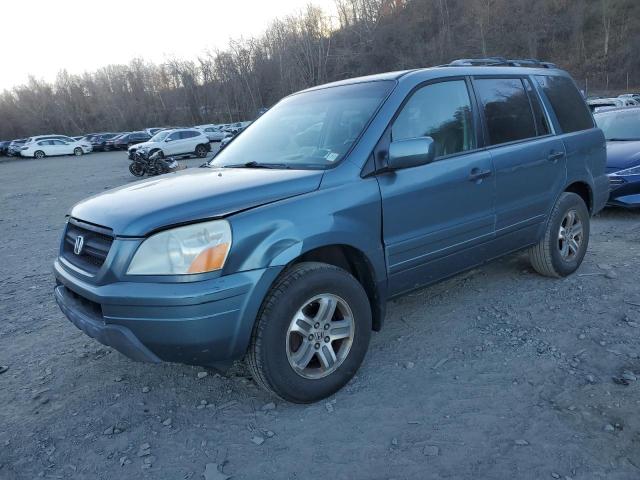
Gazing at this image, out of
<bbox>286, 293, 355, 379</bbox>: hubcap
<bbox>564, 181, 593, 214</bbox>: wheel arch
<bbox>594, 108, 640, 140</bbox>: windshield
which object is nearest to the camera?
<bbox>286, 293, 355, 379</bbox>: hubcap

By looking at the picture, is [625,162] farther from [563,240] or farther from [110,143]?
[110,143]

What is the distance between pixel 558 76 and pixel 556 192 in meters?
1.21

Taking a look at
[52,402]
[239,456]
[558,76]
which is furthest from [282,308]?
[558,76]

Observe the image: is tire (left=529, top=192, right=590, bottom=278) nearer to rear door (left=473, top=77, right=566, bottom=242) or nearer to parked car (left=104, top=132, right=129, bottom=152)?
rear door (left=473, top=77, right=566, bottom=242)

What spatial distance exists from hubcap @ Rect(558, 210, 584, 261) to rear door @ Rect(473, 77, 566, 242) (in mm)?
371

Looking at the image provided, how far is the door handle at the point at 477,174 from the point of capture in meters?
3.57

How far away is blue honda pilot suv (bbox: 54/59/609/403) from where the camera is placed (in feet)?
8.18

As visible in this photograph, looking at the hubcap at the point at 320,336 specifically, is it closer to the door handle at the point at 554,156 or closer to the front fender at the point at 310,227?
the front fender at the point at 310,227

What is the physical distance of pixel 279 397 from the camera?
113 inches

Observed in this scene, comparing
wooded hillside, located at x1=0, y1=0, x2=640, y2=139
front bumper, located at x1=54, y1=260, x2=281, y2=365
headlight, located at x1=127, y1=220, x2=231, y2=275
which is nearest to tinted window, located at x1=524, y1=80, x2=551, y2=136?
front bumper, located at x1=54, y1=260, x2=281, y2=365

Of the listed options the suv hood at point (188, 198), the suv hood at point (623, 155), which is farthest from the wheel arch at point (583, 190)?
the suv hood at point (188, 198)

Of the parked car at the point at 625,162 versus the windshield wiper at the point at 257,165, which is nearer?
the windshield wiper at the point at 257,165

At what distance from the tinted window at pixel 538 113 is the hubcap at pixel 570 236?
0.82 meters

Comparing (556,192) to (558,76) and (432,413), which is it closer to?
(558,76)
